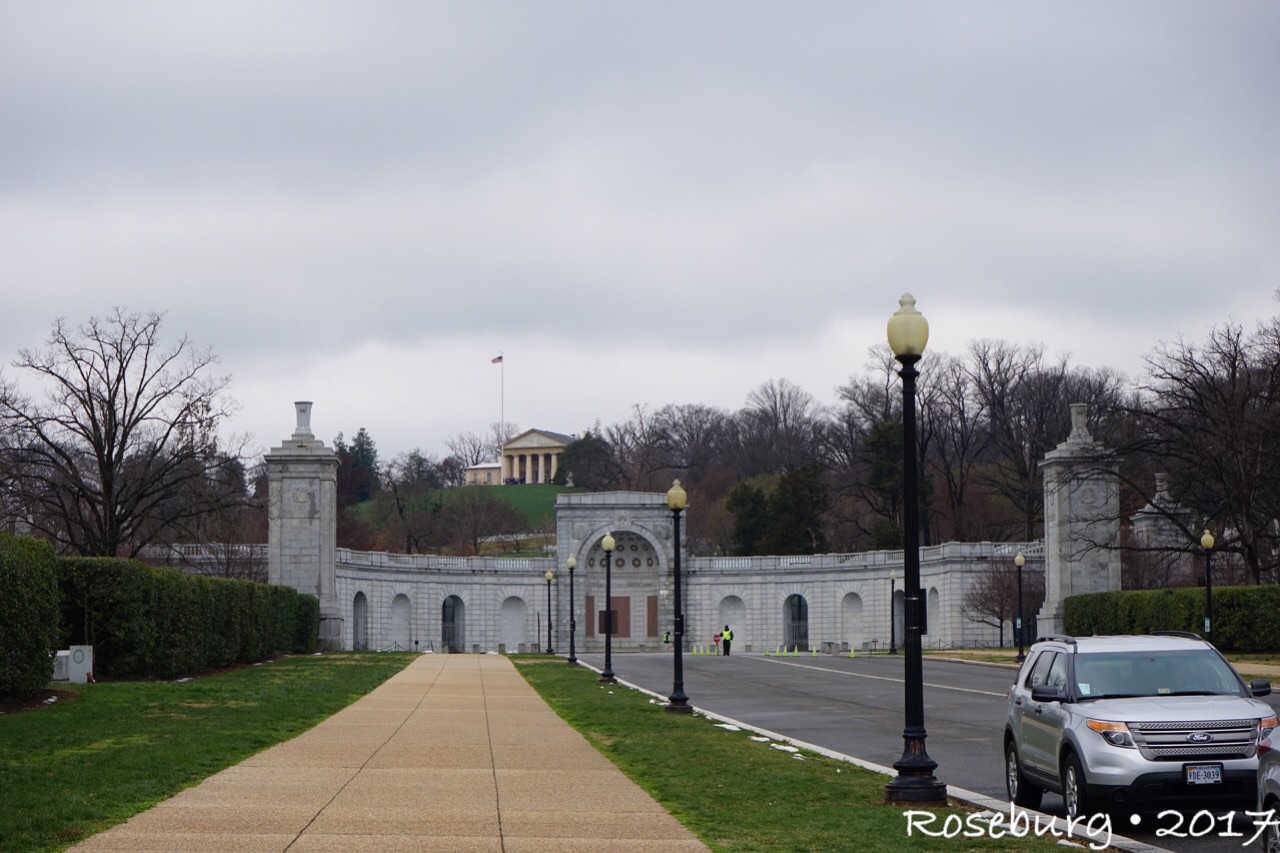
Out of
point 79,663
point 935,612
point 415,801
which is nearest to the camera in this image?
point 415,801

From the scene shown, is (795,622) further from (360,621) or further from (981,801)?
(981,801)

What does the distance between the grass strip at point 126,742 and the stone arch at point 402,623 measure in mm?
52553

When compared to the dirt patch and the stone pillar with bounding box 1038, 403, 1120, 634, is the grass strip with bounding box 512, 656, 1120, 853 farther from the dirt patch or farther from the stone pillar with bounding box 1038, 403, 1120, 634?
the stone pillar with bounding box 1038, 403, 1120, 634

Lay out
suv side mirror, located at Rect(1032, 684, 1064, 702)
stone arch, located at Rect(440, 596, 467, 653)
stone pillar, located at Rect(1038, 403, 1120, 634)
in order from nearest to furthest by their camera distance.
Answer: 1. suv side mirror, located at Rect(1032, 684, 1064, 702)
2. stone pillar, located at Rect(1038, 403, 1120, 634)
3. stone arch, located at Rect(440, 596, 467, 653)

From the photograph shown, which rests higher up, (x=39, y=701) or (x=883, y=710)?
(x=39, y=701)

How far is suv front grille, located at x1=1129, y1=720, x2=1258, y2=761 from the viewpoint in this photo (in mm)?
12883

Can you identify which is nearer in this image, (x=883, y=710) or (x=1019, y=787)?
(x=1019, y=787)

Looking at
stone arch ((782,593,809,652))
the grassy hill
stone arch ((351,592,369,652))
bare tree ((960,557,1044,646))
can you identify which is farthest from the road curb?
the grassy hill

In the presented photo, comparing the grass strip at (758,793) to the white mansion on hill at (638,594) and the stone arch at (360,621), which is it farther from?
the stone arch at (360,621)

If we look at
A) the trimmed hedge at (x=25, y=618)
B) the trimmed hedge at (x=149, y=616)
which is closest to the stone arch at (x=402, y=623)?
the trimmed hedge at (x=149, y=616)

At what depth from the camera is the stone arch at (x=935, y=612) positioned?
8325 cm

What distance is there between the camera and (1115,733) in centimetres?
1305

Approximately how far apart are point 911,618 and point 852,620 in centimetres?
7748

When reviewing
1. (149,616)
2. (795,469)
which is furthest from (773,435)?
(149,616)
